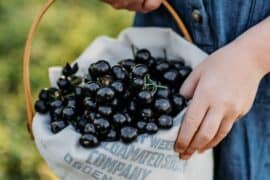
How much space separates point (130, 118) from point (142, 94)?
0.16 ft

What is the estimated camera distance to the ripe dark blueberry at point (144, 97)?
4.64ft

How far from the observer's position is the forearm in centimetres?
140

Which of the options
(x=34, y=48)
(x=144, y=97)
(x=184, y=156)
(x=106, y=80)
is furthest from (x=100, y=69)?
(x=34, y=48)

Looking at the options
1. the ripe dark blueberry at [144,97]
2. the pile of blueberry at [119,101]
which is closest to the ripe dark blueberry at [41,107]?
the pile of blueberry at [119,101]

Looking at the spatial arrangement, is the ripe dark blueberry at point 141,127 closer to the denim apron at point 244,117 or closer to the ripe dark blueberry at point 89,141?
the ripe dark blueberry at point 89,141

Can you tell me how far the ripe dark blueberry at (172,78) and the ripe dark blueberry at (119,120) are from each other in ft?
0.46

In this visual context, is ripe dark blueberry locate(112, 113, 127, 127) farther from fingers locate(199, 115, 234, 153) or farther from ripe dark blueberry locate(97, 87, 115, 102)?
fingers locate(199, 115, 234, 153)

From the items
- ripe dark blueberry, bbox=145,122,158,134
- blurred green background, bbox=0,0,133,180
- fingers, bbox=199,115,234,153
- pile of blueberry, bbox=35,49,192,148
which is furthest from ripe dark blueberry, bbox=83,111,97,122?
blurred green background, bbox=0,0,133,180

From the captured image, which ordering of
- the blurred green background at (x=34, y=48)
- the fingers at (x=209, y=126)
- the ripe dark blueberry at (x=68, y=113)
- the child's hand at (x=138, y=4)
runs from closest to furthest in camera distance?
the fingers at (x=209, y=126), the ripe dark blueberry at (x=68, y=113), the child's hand at (x=138, y=4), the blurred green background at (x=34, y=48)

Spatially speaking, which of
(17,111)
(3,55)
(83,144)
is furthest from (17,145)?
(83,144)

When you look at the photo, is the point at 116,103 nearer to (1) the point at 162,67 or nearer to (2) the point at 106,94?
(2) the point at 106,94

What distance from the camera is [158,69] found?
1.53 metres

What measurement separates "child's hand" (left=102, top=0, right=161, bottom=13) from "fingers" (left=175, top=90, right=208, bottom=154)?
0.27 m

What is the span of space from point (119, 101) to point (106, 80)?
63 millimetres
